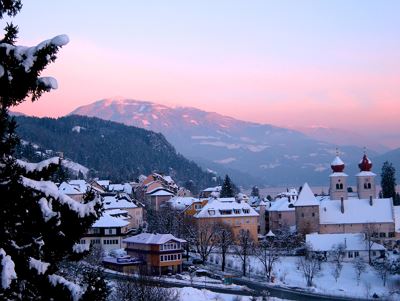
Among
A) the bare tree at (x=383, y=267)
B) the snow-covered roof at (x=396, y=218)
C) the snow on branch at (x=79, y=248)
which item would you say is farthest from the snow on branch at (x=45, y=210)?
the snow-covered roof at (x=396, y=218)

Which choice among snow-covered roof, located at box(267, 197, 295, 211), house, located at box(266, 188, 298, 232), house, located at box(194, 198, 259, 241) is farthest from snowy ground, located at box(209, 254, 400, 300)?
snow-covered roof, located at box(267, 197, 295, 211)

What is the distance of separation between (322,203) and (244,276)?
2470 cm

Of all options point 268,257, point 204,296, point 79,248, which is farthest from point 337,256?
point 79,248

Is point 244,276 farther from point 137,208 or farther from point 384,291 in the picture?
point 137,208

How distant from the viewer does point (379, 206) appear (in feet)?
243

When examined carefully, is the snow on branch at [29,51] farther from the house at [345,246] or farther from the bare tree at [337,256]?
the house at [345,246]

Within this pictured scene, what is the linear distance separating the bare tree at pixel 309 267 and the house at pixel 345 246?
7.90ft

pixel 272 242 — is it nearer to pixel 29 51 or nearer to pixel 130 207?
pixel 130 207

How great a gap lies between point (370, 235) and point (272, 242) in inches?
474

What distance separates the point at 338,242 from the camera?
208 ft

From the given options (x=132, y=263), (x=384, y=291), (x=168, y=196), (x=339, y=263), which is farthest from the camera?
(x=168, y=196)

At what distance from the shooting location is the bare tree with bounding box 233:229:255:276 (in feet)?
188

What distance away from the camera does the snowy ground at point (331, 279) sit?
5078cm

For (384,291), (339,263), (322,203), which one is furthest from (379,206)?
(384,291)
